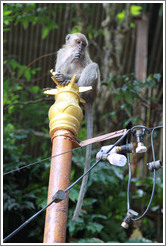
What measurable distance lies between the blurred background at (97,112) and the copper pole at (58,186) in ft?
3.71

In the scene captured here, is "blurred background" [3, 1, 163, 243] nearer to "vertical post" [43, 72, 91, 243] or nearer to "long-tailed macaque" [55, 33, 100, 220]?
"long-tailed macaque" [55, 33, 100, 220]

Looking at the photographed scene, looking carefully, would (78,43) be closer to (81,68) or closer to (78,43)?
(78,43)

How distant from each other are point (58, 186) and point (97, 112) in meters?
5.96

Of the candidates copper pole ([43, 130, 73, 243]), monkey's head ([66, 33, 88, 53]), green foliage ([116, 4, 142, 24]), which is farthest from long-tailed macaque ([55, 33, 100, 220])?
green foliage ([116, 4, 142, 24])

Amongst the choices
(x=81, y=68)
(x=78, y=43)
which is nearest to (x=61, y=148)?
(x=81, y=68)

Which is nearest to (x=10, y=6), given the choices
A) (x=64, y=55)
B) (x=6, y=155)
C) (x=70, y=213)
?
(x=64, y=55)

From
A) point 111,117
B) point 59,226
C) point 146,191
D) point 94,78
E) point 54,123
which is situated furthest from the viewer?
point 111,117

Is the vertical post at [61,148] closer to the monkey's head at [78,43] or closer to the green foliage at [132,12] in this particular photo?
the monkey's head at [78,43]

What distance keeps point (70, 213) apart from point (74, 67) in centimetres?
276

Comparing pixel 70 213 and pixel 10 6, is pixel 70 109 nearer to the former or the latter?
pixel 70 213

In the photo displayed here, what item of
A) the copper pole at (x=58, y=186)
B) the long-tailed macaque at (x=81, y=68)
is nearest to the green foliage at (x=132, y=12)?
the long-tailed macaque at (x=81, y=68)

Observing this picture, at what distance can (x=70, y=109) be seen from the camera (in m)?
4.02

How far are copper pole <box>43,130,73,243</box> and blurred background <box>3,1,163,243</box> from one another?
1.13 meters

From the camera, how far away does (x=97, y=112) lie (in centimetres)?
955
